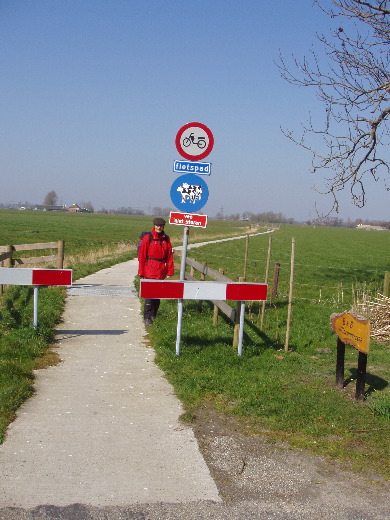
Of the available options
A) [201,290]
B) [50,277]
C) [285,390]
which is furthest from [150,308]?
[285,390]

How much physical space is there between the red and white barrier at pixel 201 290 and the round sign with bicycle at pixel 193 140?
5.49 feet

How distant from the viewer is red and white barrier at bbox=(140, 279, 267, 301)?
7453 mm

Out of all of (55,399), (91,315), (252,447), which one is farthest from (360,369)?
(91,315)

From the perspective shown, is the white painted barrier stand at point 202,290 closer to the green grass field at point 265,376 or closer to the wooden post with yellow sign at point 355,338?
the green grass field at point 265,376

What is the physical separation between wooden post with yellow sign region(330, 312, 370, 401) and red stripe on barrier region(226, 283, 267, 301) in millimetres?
1132

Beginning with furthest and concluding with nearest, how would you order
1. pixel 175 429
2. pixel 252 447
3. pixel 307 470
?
1. pixel 175 429
2. pixel 252 447
3. pixel 307 470

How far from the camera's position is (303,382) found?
6.93 meters

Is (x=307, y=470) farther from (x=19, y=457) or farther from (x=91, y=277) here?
(x=91, y=277)

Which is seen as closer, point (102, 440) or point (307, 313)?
point (102, 440)

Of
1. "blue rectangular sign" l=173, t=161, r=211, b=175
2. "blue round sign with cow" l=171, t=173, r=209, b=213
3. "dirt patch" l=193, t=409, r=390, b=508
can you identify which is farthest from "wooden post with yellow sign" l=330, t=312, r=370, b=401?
"blue rectangular sign" l=173, t=161, r=211, b=175

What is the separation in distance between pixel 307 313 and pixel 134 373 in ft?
20.1

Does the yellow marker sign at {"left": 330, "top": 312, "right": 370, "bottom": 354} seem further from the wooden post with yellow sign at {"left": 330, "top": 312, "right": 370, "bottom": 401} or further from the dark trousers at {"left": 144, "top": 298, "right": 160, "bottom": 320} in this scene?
the dark trousers at {"left": 144, "top": 298, "right": 160, "bottom": 320}

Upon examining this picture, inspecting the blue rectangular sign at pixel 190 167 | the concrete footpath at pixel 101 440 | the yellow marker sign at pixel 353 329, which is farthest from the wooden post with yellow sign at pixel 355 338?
the blue rectangular sign at pixel 190 167

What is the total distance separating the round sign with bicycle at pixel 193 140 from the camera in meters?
7.86
